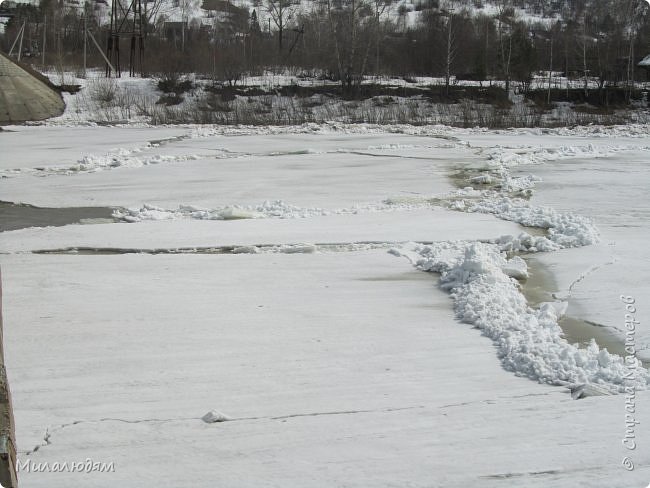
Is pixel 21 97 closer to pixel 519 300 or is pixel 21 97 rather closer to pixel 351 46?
pixel 519 300

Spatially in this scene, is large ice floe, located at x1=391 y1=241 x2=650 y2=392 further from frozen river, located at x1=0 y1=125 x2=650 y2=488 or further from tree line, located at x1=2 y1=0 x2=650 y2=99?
tree line, located at x1=2 y1=0 x2=650 y2=99

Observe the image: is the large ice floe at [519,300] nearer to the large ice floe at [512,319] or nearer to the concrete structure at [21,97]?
the large ice floe at [512,319]

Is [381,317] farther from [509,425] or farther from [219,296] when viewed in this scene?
[509,425]

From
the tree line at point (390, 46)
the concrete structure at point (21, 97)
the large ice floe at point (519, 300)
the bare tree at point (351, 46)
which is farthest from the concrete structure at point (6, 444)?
the bare tree at point (351, 46)

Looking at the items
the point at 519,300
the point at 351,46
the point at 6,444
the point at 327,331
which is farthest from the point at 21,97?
the point at 351,46

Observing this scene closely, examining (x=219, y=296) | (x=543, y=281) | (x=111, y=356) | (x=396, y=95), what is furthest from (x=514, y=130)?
(x=111, y=356)

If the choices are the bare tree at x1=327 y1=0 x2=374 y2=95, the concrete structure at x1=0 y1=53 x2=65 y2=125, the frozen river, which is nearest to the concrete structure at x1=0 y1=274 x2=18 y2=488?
the frozen river

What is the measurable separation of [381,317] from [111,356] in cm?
184

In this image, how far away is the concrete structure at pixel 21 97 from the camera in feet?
11.9

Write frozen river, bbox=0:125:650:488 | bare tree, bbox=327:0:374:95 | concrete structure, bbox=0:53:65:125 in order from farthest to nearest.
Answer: bare tree, bbox=327:0:374:95 < concrete structure, bbox=0:53:65:125 < frozen river, bbox=0:125:650:488

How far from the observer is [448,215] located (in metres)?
8.63

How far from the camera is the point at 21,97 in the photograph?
147 inches

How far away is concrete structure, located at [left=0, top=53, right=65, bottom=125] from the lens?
362 cm

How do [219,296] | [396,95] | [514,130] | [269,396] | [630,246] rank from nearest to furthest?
[269,396] < [219,296] < [630,246] < [514,130] < [396,95]
